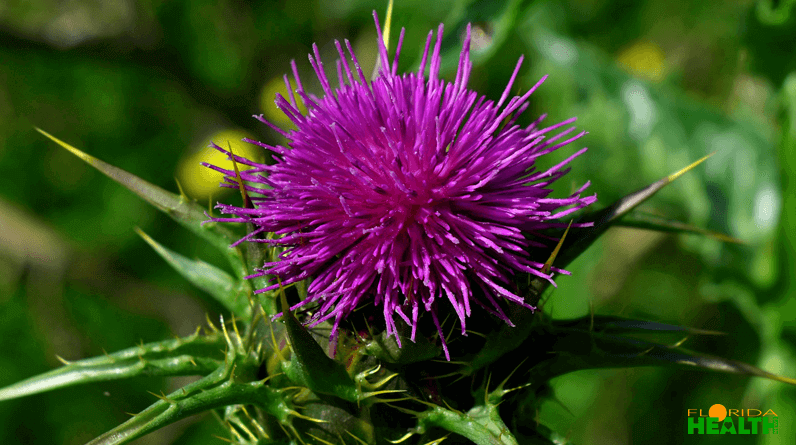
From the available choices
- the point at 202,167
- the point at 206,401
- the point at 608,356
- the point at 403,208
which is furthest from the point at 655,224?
the point at 202,167

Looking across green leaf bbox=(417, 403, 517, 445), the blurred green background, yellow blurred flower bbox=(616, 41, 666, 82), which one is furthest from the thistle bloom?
yellow blurred flower bbox=(616, 41, 666, 82)

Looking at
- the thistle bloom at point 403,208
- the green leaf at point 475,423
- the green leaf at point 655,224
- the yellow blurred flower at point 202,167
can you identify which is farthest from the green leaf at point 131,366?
the yellow blurred flower at point 202,167

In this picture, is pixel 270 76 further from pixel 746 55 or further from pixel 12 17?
pixel 746 55

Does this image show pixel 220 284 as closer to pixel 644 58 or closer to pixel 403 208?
pixel 403 208

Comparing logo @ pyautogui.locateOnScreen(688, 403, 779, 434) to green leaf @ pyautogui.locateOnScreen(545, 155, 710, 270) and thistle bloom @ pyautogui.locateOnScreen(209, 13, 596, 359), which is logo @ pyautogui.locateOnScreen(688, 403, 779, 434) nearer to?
green leaf @ pyautogui.locateOnScreen(545, 155, 710, 270)

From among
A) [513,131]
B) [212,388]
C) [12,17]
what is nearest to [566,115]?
[513,131]

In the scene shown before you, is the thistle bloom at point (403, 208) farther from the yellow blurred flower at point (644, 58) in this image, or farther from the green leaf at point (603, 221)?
the yellow blurred flower at point (644, 58)
